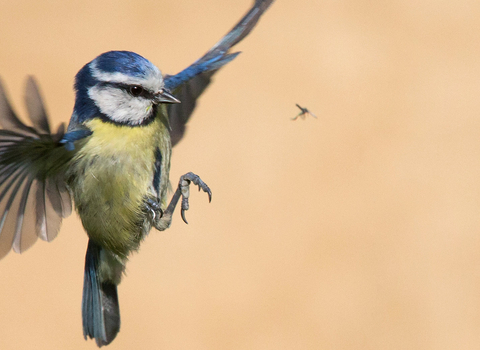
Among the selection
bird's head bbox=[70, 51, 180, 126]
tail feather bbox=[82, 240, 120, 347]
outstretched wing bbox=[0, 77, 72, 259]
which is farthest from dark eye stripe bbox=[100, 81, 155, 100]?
tail feather bbox=[82, 240, 120, 347]

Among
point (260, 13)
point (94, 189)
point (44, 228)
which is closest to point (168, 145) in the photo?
point (94, 189)

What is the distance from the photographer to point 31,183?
5.24 feet

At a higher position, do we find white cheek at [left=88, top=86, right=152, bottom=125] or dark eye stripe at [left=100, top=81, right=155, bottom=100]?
dark eye stripe at [left=100, top=81, right=155, bottom=100]

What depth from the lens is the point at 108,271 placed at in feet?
6.46

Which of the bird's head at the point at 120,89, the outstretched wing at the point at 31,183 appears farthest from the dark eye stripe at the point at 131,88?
the outstretched wing at the point at 31,183

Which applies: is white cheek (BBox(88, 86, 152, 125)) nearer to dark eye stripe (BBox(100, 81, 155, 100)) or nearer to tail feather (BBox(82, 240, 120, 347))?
dark eye stripe (BBox(100, 81, 155, 100))

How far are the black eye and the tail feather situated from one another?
585 mm

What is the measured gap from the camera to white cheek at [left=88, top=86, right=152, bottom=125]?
5.26 feet

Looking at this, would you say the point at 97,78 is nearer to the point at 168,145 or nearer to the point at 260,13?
the point at 168,145

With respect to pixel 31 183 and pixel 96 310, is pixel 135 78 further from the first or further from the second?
pixel 96 310

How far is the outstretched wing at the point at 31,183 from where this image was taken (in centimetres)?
138

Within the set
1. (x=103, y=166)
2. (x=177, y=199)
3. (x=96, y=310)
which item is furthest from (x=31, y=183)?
(x=96, y=310)

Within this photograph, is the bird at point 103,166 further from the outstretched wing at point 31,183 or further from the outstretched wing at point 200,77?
the outstretched wing at point 200,77

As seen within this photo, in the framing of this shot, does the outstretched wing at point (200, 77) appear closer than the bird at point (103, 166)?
No
